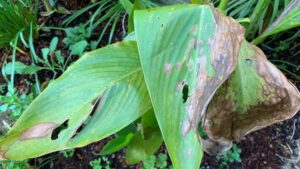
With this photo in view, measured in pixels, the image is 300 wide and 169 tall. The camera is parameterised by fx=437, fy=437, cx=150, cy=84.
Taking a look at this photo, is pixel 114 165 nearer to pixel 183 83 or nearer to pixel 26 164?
pixel 26 164

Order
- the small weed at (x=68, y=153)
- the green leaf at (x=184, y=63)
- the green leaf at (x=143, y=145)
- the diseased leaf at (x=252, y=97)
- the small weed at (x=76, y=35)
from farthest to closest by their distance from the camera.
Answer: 1. the small weed at (x=76, y=35)
2. the small weed at (x=68, y=153)
3. the green leaf at (x=143, y=145)
4. the diseased leaf at (x=252, y=97)
5. the green leaf at (x=184, y=63)

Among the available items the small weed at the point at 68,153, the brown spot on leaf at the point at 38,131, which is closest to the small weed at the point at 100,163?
the small weed at the point at 68,153

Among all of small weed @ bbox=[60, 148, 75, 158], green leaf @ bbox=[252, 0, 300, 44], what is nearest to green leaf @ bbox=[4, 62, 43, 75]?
small weed @ bbox=[60, 148, 75, 158]

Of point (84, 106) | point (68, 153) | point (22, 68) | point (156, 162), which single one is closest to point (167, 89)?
point (84, 106)

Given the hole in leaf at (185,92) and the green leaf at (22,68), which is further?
the green leaf at (22,68)

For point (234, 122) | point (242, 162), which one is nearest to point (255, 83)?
point (234, 122)

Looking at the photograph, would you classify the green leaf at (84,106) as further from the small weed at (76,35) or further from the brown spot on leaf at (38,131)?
the small weed at (76,35)
